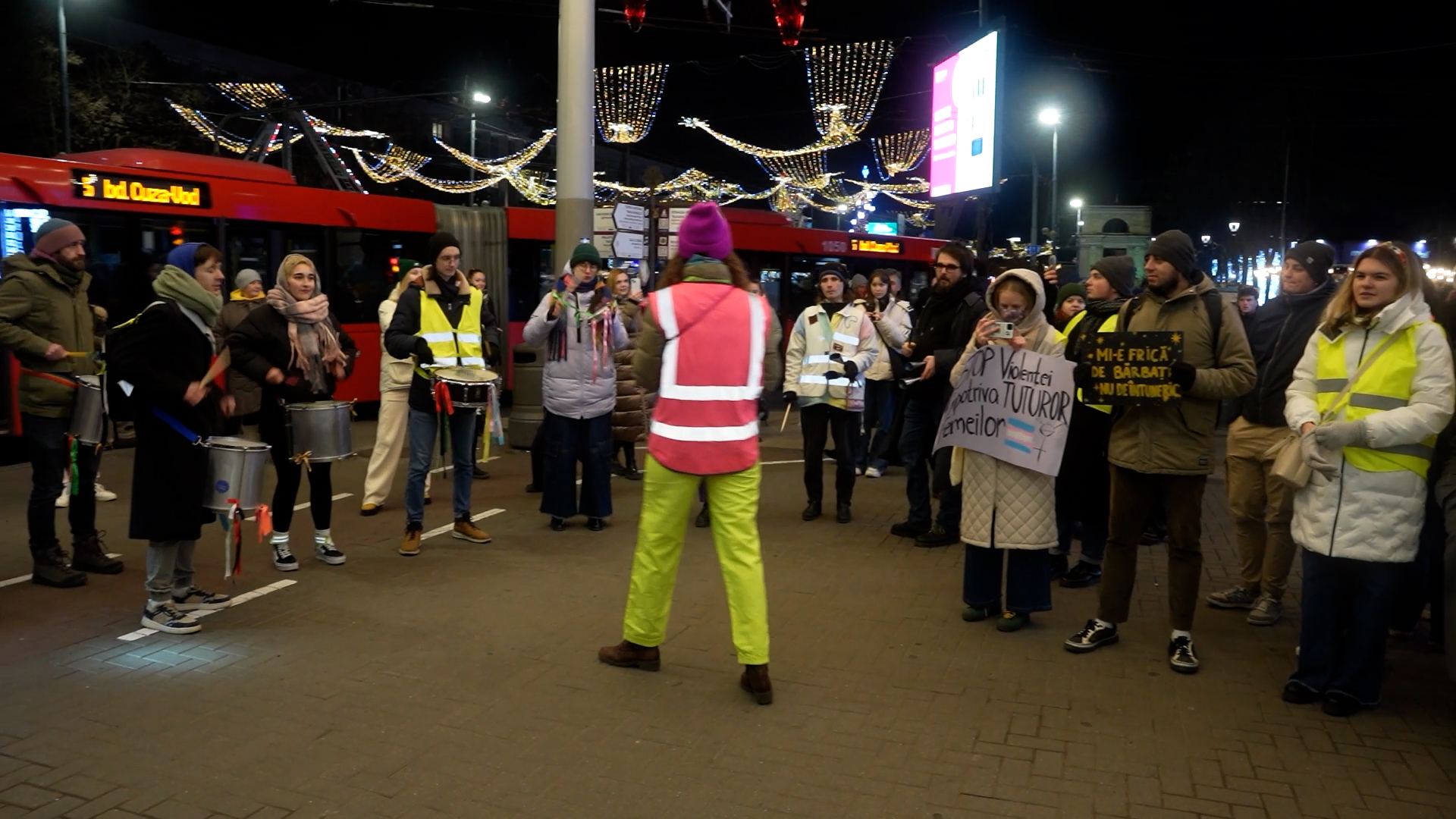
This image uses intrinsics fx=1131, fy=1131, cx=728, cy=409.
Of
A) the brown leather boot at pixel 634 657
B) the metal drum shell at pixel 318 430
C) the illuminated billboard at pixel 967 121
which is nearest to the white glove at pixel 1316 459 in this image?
the brown leather boot at pixel 634 657

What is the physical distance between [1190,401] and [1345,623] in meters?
1.17

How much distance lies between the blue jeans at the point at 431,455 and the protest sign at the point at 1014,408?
3.35 meters

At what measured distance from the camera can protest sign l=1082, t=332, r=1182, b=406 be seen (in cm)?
516

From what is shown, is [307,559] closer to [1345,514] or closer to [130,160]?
[1345,514]

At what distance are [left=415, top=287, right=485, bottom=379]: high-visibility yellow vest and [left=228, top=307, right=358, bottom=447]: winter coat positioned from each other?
2.76 feet

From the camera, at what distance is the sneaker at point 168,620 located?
570 centimetres

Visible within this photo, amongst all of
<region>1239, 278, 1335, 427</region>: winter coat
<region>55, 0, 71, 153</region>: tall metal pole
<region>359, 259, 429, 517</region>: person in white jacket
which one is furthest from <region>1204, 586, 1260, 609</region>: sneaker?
<region>55, 0, 71, 153</region>: tall metal pole

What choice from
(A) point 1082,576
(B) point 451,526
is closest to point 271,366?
(B) point 451,526

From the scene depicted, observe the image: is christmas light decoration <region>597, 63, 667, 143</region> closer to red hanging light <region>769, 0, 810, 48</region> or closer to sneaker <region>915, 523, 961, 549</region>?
red hanging light <region>769, 0, 810, 48</region>

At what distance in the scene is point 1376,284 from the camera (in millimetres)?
4762

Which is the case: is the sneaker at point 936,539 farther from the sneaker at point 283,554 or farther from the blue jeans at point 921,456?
the sneaker at point 283,554

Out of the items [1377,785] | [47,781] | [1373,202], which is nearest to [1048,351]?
[1377,785]

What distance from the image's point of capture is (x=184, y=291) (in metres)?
5.68

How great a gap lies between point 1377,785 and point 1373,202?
4726cm
